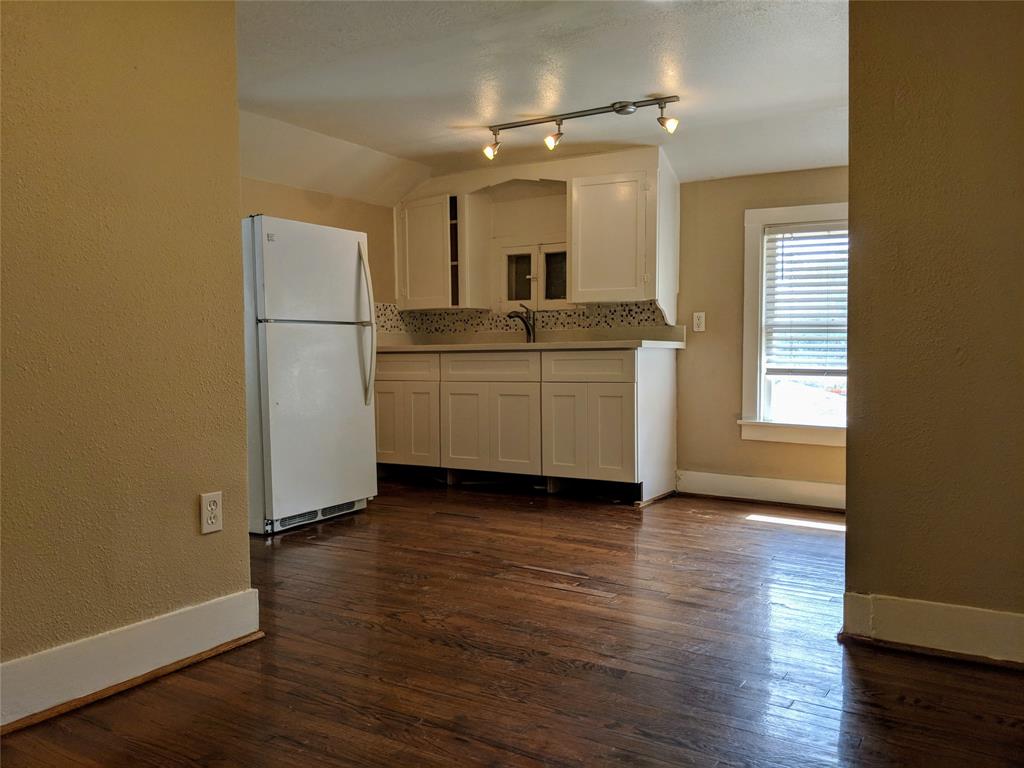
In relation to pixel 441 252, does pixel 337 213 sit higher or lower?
higher

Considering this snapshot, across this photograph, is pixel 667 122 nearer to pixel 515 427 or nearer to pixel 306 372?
pixel 515 427

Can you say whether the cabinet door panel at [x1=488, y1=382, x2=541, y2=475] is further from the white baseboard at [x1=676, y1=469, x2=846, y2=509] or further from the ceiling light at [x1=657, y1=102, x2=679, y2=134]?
the ceiling light at [x1=657, y1=102, x2=679, y2=134]

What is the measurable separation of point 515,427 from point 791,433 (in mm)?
1579

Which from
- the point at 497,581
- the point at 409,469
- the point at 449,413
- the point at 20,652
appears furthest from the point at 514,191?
the point at 20,652

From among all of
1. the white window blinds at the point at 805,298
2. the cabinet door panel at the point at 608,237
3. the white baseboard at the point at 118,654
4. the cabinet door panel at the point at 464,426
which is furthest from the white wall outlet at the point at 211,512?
the white window blinds at the point at 805,298

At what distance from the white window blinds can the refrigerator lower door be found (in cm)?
232

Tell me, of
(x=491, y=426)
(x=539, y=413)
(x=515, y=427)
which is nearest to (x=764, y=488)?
(x=539, y=413)

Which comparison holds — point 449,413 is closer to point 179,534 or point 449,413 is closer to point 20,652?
point 179,534

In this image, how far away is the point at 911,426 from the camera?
85.0 inches

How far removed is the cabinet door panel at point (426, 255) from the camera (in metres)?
5.14

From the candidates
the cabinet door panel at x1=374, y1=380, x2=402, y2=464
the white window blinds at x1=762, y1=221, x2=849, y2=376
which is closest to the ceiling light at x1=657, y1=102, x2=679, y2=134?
the white window blinds at x1=762, y1=221, x2=849, y2=376

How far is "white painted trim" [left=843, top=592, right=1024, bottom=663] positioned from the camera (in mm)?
2047

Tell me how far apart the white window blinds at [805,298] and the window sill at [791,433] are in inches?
12.1

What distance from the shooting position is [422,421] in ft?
16.3
